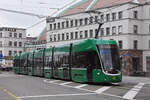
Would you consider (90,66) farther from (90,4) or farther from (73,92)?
(90,4)

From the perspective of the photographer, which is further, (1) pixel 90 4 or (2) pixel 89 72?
(1) pixel 90 4

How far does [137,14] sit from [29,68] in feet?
83.5

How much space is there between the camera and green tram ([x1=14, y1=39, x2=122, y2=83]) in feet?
69.6

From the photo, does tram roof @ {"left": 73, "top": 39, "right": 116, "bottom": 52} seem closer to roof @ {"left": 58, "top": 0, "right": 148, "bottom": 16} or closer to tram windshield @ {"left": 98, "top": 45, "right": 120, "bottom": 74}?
tram windshield @ {"left": 98, "top": 45, "right": 120, "bottom": 74}

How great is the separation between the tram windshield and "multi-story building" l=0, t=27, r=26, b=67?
72.7m

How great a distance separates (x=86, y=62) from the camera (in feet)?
74.7

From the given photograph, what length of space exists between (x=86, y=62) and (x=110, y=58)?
6.99 feet

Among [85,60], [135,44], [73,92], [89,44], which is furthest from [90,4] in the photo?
[73,92]

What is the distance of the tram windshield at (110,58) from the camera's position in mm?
21172

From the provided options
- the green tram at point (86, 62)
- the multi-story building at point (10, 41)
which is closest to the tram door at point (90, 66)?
the green tram at point (86, 62)

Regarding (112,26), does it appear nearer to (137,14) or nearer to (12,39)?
(137,14)

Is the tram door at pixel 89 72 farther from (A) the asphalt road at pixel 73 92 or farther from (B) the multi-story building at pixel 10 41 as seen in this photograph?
(B) the multi-story building at pixel 10 41

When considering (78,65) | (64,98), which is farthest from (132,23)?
(64,98)

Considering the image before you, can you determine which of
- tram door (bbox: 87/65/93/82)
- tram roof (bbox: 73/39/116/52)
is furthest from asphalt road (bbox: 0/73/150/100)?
tram roof (bbox: 73/39/116/52)
